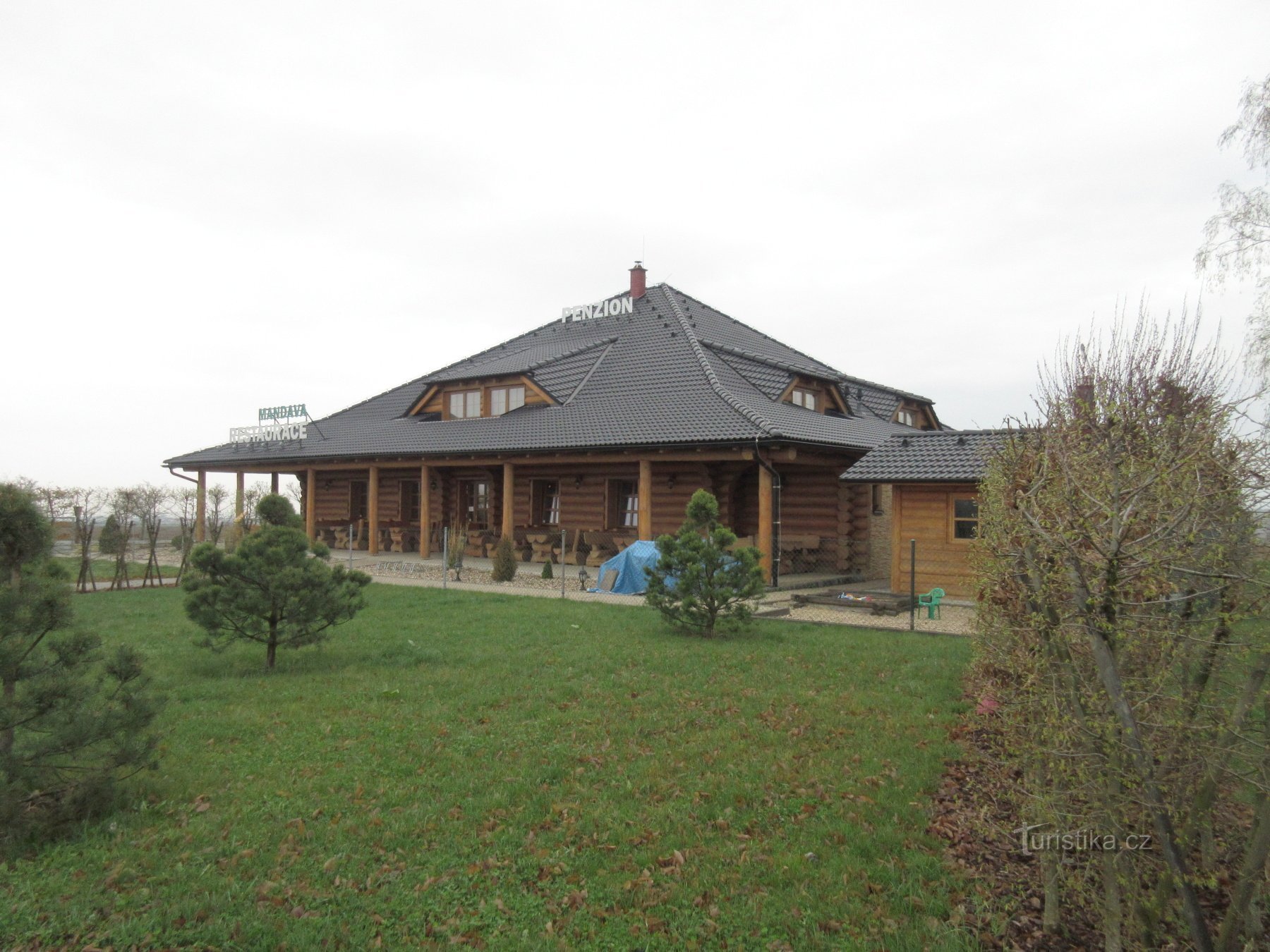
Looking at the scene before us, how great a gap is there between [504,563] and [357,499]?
39.4 feet

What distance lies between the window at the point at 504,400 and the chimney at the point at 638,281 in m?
6.57

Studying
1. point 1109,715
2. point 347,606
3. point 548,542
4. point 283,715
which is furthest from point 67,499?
point 1109,715

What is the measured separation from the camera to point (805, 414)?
19547 mm

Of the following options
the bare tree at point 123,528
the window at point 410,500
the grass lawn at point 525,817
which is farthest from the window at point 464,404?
the grass lawn at point 525,817

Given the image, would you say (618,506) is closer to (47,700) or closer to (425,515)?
(425,515)

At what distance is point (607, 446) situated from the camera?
1717 cm

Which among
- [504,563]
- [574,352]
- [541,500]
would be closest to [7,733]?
[504,563]

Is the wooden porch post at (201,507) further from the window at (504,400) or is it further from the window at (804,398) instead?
the window at (804,398)

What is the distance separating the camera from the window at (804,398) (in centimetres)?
2119

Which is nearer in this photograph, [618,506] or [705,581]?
[705,581]

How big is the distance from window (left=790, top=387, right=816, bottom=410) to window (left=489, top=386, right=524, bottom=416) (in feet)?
24.8

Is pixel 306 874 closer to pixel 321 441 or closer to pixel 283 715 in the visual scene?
pixel 283 715

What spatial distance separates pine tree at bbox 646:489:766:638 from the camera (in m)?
10.4

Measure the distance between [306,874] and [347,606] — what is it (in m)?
4.92
